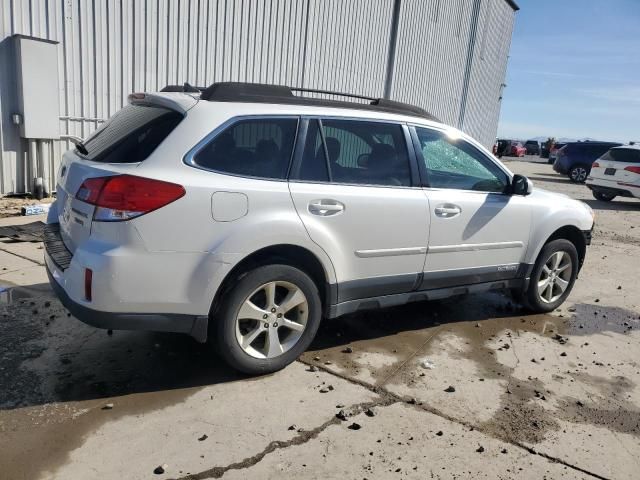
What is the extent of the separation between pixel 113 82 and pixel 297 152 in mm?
6227

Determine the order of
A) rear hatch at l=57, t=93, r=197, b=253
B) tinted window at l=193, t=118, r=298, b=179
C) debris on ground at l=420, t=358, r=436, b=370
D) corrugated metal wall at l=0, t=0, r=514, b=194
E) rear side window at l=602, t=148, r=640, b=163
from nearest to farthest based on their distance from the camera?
rear hatch at l=57, t=93, r=197, b=253 < tinted window at l=193, t=118, r=298, b=179 < debris on ground at l=420, t=358, r=436, b=370 < corrugated metal wall at l=0, t=0, r=514, b=194 < rear side window at l=602, t=148, r=640, b=163

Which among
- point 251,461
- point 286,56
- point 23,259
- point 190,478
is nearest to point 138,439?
point 190,478

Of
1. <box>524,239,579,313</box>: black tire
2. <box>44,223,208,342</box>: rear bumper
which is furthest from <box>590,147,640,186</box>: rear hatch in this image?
<box>44,223,208,342</box>: rear bumper

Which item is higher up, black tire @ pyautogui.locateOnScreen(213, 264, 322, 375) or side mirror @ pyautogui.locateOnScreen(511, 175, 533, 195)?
side mirror @ pyautogui.locateOnScreen(511, 175, 533, 195)

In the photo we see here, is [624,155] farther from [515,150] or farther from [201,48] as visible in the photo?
[515,150]

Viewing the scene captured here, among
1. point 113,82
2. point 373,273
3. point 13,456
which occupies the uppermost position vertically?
point 113,82

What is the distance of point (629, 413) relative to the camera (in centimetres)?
360

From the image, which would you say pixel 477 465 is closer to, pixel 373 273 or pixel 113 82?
pixel 373 273

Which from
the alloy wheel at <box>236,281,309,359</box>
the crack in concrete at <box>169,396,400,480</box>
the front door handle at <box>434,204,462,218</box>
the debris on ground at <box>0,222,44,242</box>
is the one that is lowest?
the crack in concrete at <box>169,396,400,480</box>

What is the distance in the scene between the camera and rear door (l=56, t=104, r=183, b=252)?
315 cm

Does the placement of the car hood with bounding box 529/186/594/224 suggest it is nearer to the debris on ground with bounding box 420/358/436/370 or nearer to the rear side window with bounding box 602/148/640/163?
the debris on ground with bounding box 420/358/436/370

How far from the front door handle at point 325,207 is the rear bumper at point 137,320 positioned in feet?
3.17

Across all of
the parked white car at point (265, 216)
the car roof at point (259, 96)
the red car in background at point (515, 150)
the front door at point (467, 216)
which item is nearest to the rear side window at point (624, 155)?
the front door at point (467, 216)

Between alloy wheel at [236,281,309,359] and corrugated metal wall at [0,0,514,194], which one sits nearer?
alloy wheel at [236,281,309,359]
